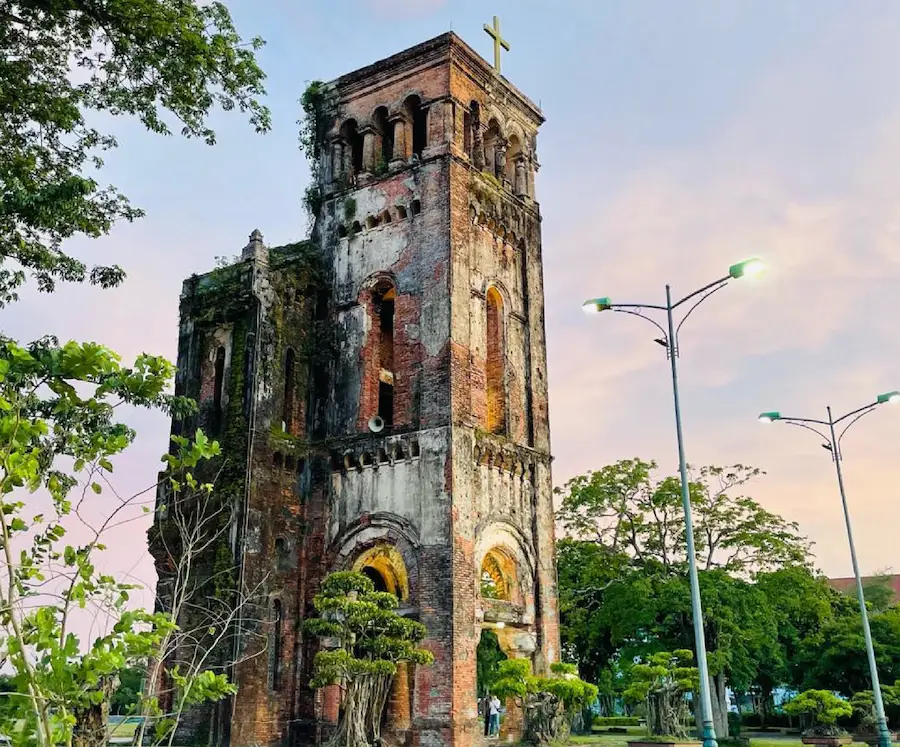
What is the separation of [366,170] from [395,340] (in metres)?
4.94

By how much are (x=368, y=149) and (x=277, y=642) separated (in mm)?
12285

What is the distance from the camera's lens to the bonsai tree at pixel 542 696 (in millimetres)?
19094

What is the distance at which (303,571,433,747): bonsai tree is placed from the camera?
16.7 meters

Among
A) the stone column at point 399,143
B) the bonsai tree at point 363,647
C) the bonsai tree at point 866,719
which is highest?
the stone column at point 399,143

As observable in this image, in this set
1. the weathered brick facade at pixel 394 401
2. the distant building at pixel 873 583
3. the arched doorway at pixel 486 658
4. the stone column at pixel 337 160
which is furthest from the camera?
the distant building at pixel 873 583

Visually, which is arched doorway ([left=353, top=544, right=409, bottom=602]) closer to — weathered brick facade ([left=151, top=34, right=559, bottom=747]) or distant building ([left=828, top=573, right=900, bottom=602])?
weathered brick facade ([left=151, top=34, right=559, bottom=747])

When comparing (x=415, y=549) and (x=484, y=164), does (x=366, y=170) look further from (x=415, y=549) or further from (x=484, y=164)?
(x=415, y=549)

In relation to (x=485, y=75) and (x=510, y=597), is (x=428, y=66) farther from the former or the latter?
(x=510, y=597)

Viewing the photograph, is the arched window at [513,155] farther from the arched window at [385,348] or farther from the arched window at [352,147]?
the arched window at [385,348]

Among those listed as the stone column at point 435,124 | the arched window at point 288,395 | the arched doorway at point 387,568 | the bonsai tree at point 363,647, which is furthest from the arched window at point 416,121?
the bonsai tree at point 363,647

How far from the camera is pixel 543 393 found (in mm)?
23797

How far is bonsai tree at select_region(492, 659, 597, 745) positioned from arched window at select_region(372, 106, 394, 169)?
12819 millimetres

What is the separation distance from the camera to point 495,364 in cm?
2316

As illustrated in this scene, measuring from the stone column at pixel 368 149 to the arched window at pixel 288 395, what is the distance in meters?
5.31
